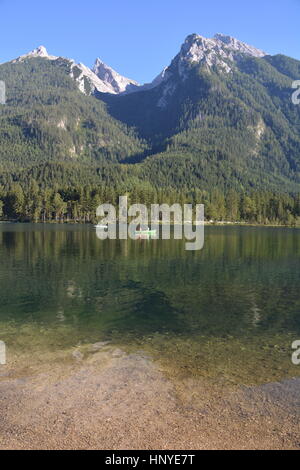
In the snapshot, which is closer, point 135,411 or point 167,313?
point 135,411

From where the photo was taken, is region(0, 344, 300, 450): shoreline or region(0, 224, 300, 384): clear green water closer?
region(0, 344, 300, 450): shoreline

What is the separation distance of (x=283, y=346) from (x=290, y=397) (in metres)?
8.71

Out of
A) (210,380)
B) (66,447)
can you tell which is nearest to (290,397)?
(210,380)

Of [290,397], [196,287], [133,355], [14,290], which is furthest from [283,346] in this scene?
[14,290]

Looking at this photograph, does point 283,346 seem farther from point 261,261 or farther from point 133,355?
point 261,261

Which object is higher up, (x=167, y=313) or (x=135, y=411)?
(x=135, y=411)

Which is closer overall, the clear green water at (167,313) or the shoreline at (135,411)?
the shoreline at (135,411)

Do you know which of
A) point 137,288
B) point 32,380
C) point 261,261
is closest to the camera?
point 32,380

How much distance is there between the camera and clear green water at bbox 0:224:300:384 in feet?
79.4

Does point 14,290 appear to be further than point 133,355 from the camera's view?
Yes

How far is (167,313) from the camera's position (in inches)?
1389

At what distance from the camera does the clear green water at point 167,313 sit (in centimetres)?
2419

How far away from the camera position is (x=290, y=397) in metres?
18.3
